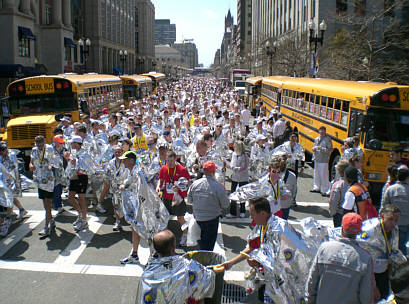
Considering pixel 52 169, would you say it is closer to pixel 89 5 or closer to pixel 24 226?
pixel 24 226

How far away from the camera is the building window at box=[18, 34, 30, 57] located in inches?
1423

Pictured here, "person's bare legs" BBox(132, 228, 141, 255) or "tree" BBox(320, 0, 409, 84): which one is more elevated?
"tree" BBox(320, 0, 409, 84)

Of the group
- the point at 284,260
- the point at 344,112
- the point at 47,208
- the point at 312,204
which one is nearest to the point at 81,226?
the point at 47,208

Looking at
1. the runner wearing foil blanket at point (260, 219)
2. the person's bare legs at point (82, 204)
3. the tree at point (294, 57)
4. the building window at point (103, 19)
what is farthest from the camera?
the building window at point (103, 19)

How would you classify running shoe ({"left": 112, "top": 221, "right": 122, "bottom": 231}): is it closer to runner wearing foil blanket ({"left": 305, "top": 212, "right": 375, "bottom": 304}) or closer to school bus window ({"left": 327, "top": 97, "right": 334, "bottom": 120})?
runner wearing foil blanket ({"left": 305, "top": 212, "right": 375, "bottom": 304})

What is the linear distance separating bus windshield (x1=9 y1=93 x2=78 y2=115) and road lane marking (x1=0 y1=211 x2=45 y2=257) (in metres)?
6.40

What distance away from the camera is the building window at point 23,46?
3616 centimetres

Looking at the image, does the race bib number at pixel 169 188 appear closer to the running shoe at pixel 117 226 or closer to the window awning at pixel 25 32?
→ the running shoe at pixel 117 226

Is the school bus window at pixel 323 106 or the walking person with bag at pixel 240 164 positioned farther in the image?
the school bus window at pixel 323 106

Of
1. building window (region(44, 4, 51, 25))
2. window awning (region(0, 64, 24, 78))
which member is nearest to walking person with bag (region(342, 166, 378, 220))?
window awning (region(0, 64, 24, 78))

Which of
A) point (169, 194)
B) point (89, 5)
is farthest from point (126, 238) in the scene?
point (89, 5)

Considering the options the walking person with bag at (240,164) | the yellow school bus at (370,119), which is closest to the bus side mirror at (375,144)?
the yellow school bus at (370,119)

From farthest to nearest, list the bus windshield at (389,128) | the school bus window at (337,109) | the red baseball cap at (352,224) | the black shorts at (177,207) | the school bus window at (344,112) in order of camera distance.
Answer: the school bus window at (337,109) → the school bus window at (344,112) → the bus windshield at (389,128) → the black shorts at (177,207) → the red baseball cap at (352,224)

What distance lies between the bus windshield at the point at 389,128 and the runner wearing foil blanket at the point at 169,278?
23.5 ft
